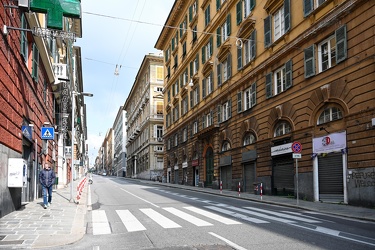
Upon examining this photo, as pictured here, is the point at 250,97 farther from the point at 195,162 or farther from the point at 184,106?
the point at 184,106

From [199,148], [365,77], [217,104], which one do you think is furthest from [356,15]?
[199,148]

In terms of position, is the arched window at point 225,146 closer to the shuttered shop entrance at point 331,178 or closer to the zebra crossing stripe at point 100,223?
the shuttered shop entrance at point 331,178

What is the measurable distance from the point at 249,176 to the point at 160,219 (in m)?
16.0

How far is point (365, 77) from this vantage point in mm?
16000

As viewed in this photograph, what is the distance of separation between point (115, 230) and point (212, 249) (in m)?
3.36

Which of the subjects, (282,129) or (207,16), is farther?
(207,16)

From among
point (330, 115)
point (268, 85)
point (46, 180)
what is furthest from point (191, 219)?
point (268, 85)

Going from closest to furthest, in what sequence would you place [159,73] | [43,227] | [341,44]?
[43,227] < [341,44] < [159,73]

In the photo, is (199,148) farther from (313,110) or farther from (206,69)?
(313,110)

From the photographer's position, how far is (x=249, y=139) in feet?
89.0

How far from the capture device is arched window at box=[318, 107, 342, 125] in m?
17.9

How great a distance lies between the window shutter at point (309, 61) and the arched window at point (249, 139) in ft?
25.0

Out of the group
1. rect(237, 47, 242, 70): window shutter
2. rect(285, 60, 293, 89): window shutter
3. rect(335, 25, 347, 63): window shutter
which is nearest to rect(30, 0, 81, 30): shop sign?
rect(335, 25, 347, 63): window shutter

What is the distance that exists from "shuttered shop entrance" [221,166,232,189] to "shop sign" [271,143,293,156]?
7.53 meters
